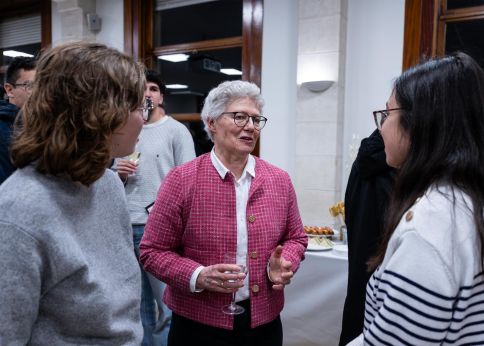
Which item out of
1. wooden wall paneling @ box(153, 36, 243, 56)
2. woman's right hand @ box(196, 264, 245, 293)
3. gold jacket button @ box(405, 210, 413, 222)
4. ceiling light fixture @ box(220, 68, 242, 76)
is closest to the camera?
gold jacket button @ box(405, 210, 413, 222)

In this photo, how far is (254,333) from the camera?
4.68 feet

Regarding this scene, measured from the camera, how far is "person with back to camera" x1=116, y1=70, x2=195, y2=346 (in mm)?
2445

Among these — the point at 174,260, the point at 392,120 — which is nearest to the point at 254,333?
the point at 174,260

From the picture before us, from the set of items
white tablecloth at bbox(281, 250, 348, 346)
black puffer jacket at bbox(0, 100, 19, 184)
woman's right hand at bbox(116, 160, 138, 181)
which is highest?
black puffer jacket at bbox(0, 100, 19, 184)

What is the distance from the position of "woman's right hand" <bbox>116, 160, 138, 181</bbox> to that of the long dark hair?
1754 mm

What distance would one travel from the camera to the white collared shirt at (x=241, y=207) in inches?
56.0

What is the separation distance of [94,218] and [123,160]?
5.03 ft

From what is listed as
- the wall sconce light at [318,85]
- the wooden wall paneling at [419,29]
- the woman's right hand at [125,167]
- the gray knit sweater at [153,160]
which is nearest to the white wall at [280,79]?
the wall sconce light at [318,85]

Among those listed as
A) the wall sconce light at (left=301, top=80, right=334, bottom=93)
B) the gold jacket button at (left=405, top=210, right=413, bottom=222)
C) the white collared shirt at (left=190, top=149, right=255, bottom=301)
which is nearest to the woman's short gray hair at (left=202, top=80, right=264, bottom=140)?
the white collared shirt at (left=190, top=149, right=255, bottom=301)

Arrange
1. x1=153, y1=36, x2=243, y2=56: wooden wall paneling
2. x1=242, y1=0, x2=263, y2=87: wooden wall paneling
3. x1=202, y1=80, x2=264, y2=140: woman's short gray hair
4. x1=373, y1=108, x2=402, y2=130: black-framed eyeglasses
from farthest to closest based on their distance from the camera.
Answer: x1=153, y1=36, x2=243, y2=56: wooden wall paneling
x1=242, y1=0, x2=263, y2=87: wooden wall paneling
x1=202, y1=80, x2=264, y2=140: woman's short gray hair
x1=373, y1=108, x2=402, y2=130: black-framed eyeglasses

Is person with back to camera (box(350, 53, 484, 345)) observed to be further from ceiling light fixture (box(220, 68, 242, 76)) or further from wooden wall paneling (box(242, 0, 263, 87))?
ceiling light fixture (box(220, 68, 242, 76))

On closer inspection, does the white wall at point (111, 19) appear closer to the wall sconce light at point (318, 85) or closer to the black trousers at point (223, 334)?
the wall sconce light at point (318, 85)

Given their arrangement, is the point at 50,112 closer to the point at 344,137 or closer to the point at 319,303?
the point at 319,303

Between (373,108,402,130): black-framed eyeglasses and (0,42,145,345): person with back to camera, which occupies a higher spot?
(373,108,402,130): black-framed eyeglasses
